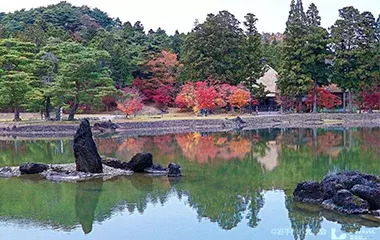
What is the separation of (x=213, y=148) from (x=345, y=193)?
12790 millimetres

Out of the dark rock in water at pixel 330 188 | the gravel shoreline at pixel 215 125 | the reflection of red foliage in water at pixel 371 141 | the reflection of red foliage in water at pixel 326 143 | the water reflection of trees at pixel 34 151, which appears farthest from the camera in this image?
the gravel shoreline at pixel 215 125

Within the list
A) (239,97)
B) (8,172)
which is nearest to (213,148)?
(8,172)

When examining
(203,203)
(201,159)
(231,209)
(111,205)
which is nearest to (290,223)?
(231,209)

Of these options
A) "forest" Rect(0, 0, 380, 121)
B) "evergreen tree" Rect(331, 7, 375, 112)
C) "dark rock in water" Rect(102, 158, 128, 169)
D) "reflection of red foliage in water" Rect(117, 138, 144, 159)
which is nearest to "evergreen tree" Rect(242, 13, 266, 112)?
"forest" Rect(0, 0, 380, 121)

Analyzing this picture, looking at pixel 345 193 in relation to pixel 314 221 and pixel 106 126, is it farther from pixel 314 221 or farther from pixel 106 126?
pixel 106 126

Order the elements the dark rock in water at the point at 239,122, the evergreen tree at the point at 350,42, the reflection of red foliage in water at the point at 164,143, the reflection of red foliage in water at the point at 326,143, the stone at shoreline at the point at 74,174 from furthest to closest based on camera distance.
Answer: the evergreen tree at the point at 350,42, the dark rock in water at the point at 239,122, the reflection of red foliage in water at the point at 164,143, the reflection of red foliage in water at the point at 326,143, the stone at shoreline at the point at 74,174

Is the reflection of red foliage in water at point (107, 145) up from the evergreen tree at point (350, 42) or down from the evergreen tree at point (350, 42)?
down

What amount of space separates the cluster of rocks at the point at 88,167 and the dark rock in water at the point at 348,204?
582 cm

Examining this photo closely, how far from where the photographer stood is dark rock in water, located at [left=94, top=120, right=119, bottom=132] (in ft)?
108

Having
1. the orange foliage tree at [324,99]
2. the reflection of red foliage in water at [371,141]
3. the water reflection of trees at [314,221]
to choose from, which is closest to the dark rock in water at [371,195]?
the water reflection of trees at [314,221]

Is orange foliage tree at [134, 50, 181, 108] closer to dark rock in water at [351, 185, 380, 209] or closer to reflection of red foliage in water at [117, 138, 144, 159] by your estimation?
reflection of red foliage in water at [117, 138, 144, 159]

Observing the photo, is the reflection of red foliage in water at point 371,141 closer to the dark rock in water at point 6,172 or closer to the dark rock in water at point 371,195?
the dark rock in water at point 371,195

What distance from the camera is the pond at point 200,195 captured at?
30.6ft

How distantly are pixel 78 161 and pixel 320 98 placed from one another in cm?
2945
